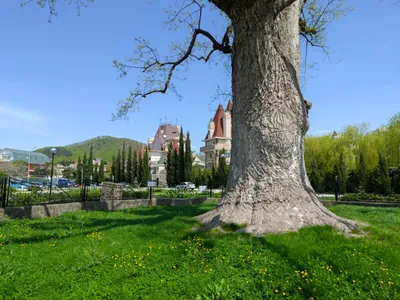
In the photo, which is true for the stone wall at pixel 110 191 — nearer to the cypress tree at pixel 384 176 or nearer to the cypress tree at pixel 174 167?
the cypress tree at pixel 384 176

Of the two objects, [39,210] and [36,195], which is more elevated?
[36,195]

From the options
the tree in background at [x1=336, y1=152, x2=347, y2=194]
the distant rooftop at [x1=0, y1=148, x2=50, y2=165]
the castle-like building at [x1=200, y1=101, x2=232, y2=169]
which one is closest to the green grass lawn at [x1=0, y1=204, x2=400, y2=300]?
the tree in background at [x1=336, y1=152, x2=347, y2=194]

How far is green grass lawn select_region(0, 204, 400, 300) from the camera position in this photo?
3521 mm

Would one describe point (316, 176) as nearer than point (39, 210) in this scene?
No

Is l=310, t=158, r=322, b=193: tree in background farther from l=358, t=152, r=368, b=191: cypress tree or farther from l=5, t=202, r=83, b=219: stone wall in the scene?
l=5, t=202, r=83, b=219: stone wall

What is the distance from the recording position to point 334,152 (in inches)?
1423

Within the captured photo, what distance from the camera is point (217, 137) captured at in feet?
224

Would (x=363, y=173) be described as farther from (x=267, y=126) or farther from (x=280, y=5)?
(x=280, y=5)

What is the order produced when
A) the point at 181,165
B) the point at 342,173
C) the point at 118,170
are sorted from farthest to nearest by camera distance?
1. the point at 118,170
2. the point at 181,165
3. the point at 342,173

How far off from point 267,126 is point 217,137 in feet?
203

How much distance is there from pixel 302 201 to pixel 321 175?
102ft

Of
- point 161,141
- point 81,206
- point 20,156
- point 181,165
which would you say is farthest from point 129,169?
point 20,156

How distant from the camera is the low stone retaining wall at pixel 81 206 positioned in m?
9.46

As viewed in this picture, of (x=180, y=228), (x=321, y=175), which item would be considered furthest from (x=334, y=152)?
(x=180, y=228)
